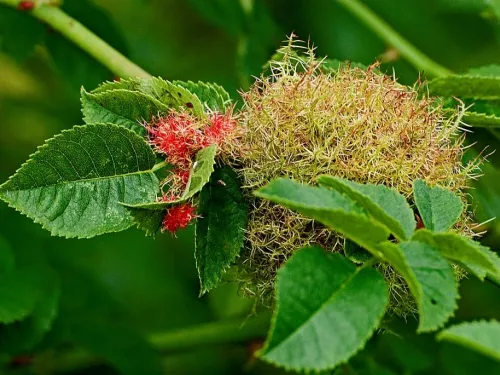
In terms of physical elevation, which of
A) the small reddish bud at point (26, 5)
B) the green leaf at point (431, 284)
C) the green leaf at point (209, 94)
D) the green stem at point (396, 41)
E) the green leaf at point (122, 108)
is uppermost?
the green stem at point (396, 41)

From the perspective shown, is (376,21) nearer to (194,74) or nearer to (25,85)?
(194,74)

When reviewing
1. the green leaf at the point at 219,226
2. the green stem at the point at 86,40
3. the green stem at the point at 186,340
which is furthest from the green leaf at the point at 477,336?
the green stem at the point at 186,340

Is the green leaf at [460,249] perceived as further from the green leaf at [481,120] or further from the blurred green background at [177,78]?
the blurred green background at [177,78]

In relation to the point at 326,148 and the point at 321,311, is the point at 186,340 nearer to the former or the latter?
the point at 326,148

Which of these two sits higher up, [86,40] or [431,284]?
[86,40]

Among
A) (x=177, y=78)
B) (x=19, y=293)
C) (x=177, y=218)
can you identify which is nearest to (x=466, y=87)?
(x=177, y=218)

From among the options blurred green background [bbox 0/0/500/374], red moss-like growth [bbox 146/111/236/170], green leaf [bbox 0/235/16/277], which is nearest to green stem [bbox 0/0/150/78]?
red moss-like growth [bbox 146/111/236/170]
